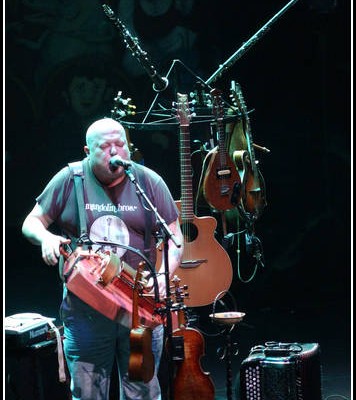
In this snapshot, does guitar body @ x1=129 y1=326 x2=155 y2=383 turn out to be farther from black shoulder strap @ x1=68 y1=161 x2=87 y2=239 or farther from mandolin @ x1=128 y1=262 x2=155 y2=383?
black shoulder strap @ x1=68 y1=161 x2=87 y2=239

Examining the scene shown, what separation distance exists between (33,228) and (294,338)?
3915mm

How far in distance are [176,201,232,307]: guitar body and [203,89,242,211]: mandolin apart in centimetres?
25

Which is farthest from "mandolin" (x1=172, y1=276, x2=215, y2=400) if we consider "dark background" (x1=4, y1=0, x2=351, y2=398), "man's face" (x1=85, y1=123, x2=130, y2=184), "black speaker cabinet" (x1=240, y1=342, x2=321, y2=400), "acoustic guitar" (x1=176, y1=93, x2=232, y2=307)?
"dark background" (x1=4, y1=0, x2=351, y2=398)

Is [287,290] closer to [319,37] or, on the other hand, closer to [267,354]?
[319,37]

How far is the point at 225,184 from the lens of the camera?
20.5ft

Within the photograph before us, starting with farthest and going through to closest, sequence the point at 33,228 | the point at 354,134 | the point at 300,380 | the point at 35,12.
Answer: the point at 354,134, the point at 35,12, the point at 300,380, the point at 33,228

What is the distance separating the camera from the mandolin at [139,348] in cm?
402

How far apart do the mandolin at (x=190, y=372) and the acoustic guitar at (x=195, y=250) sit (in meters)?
0.81

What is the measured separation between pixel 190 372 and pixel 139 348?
1.20 metres

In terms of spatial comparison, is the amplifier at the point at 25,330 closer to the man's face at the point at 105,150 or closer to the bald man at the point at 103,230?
the bald man at the point at 103,230

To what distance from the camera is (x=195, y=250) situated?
20.0 feet

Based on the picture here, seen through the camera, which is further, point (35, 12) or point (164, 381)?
point (35, 12)

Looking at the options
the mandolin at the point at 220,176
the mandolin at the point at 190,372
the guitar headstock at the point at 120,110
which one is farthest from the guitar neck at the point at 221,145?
the mandolin at the point at 190,372

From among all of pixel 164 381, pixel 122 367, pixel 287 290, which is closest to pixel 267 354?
pixel 164 381
